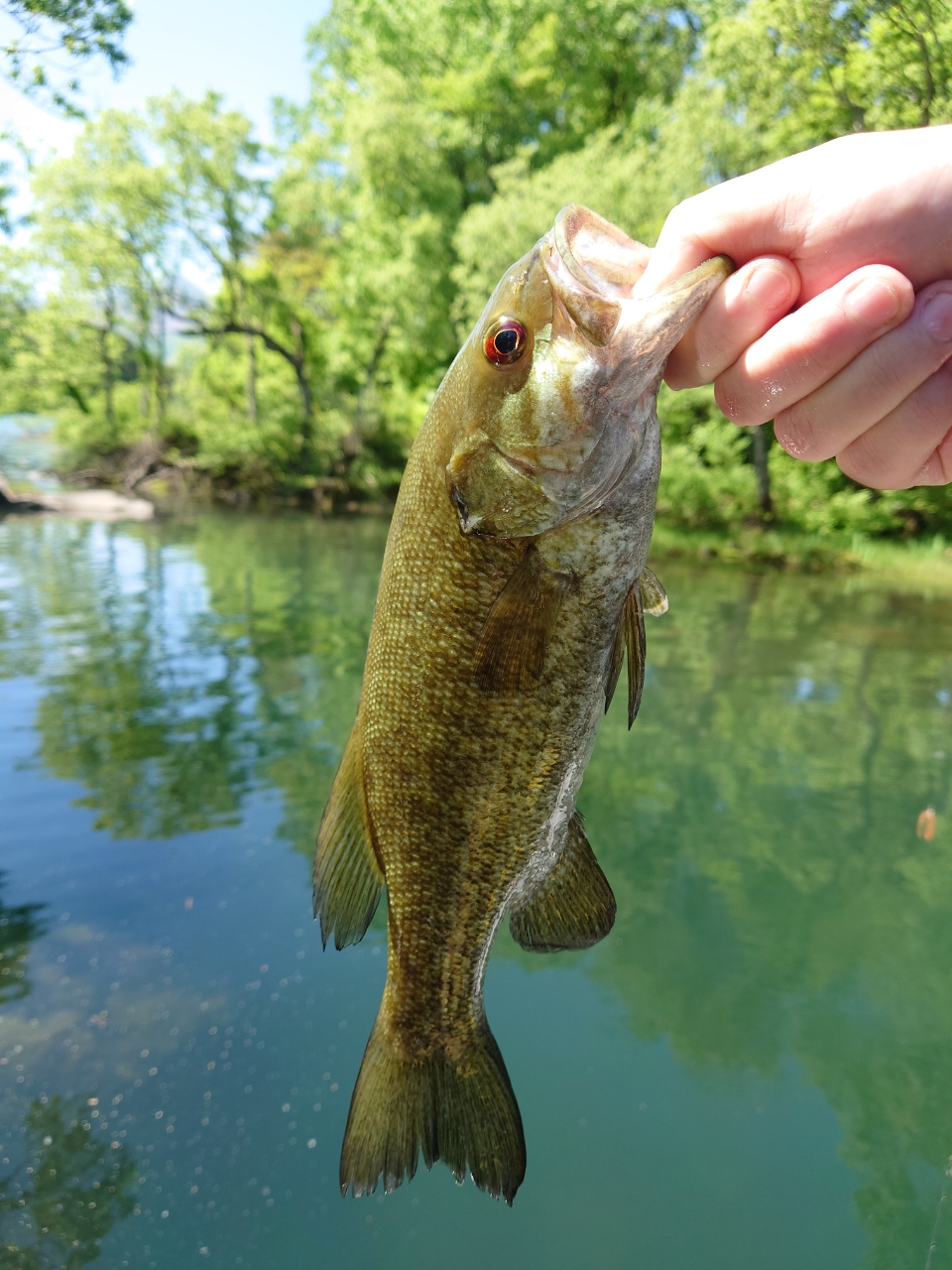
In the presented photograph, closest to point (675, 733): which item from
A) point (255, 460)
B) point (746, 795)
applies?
point (746, 795)

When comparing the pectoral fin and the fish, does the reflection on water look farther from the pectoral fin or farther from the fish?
the pectoral fin

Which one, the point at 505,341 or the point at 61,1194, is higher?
the point at 505,341

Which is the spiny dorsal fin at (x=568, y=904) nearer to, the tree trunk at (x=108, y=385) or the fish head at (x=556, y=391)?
the fish head at (x=556, y=391)

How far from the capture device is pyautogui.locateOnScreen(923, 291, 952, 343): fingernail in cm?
175

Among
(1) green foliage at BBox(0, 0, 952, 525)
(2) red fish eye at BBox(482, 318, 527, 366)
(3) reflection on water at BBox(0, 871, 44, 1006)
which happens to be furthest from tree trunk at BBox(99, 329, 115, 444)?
(2) red fish eye at BBox(482, 318, 527, 366)

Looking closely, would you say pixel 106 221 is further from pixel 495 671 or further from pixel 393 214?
pixel 495 671

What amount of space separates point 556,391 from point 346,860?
132 centimetres

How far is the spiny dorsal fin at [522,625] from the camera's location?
1.96m

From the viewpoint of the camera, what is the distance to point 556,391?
191 cm

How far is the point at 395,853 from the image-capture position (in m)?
2.22

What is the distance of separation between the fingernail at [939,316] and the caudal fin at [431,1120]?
2.06 metres

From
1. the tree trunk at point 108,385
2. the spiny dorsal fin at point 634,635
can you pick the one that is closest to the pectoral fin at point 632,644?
the spiny dorsal fin at point 634,635

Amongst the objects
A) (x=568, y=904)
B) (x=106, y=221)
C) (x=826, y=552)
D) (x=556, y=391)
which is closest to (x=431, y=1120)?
(x=568, y=904)

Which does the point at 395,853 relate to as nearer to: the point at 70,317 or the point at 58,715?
the point at 58,715
